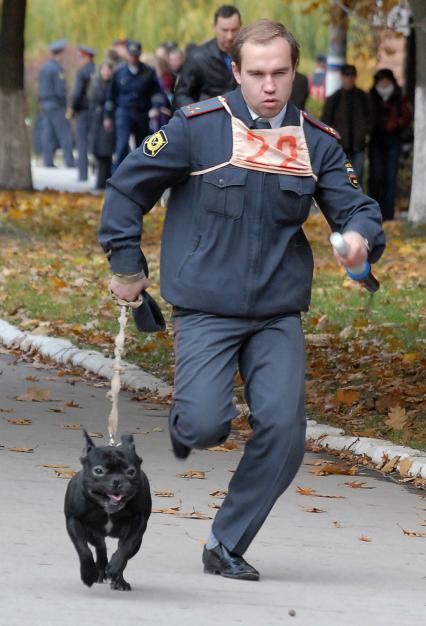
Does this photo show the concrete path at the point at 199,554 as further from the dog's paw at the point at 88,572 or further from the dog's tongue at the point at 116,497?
A: the dog's tongue at the point at 116,497

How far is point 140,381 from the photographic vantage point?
1051 cm

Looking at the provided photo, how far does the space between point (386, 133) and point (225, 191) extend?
676 inches

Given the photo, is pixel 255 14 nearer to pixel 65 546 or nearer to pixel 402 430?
pixel 402 430

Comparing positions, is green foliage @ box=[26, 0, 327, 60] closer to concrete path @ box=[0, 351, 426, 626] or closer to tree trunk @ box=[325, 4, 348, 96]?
tree trunk @ box=[325, 4, 348, 96]

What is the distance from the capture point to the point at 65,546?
6.18 metres

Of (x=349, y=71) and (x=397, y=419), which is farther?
(x=349, y=71)

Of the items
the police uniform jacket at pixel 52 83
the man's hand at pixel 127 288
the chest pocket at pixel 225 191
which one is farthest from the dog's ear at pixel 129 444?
the police uniform jacket at pixel 52 83

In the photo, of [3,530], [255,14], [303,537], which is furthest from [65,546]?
[255,14]

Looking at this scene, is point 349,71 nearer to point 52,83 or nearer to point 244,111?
point 52,83

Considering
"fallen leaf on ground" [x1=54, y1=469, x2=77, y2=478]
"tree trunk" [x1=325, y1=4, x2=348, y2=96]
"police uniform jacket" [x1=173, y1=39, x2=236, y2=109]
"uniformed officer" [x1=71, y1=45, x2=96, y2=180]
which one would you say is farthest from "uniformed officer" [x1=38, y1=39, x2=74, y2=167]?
"fallen leaf on ground" [x1=54, y1=469, x2=77, y2=478]

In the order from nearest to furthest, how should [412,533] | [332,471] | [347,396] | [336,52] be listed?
[412,533] → [332,471] → [347,396] → [336,52]

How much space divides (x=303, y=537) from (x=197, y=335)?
136 cm

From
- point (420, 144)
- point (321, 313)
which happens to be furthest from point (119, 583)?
point (420, 144)

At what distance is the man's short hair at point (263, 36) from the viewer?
552cm
